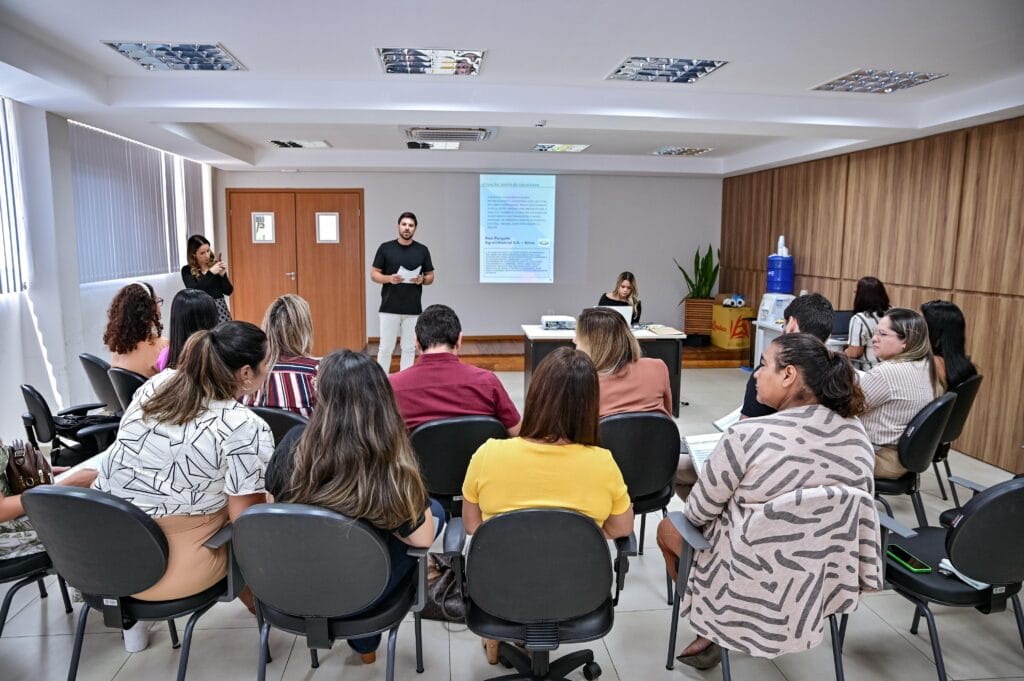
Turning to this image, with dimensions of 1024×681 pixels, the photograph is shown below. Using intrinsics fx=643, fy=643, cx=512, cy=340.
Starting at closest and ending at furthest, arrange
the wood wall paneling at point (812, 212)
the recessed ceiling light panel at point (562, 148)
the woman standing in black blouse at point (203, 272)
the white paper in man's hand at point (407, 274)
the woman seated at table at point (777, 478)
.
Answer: the woman seated at table at point (777, 478), the woman standing in black blouse at point (203, 272), the white paper in man's hand at point (407, 274), the wood wall paneling at point (812, 212), the recessed ceiling light panel at point (562, 148)

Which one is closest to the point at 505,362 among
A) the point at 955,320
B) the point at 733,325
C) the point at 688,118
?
the point at 733,325

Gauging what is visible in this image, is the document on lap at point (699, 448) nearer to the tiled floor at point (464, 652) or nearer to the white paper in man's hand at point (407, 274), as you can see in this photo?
the tiled floor at point (464, 652)

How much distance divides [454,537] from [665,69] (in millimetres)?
3340

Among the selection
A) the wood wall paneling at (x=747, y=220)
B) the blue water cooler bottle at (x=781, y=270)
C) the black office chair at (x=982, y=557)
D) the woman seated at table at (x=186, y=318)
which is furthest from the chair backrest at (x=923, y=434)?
the wood wall paneling at (x=747, y=220)

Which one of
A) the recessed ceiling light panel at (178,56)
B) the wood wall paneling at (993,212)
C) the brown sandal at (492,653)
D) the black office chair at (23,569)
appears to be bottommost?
the brown sandal at (492,653)

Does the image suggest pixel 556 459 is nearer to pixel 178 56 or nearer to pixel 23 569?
pixel 23 569

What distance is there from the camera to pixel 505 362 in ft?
24.4

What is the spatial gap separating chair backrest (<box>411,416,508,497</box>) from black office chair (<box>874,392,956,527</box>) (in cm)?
173

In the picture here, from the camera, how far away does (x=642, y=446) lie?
248 cm

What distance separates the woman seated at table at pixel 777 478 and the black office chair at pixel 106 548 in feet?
4.91

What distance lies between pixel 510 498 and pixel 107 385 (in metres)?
2.65

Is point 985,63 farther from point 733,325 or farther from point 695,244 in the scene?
point 695,244

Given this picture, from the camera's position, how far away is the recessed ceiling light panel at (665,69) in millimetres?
3840

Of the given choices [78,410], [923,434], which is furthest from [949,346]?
[78,410]
